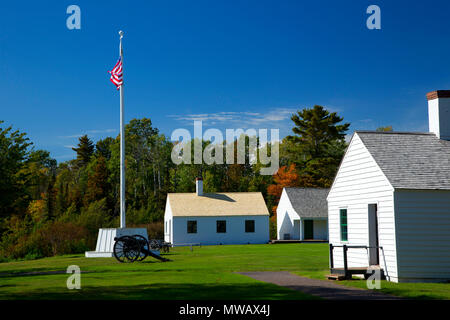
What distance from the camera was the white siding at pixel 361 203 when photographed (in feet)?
49.6

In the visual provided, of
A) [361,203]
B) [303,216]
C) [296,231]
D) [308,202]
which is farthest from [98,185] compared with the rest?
[361,203]

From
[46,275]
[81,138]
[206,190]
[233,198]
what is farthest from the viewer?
[81,138]

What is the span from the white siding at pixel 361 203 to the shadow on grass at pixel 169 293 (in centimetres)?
398

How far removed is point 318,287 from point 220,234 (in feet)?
110

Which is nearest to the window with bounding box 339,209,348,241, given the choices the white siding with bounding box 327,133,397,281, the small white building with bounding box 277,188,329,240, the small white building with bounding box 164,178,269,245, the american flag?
the white siding with bounding box 327,133,397,281

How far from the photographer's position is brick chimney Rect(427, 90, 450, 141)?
1758 cm

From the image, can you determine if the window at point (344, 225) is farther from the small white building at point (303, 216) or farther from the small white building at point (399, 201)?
the small white building at point (303, 216)

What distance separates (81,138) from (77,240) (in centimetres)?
5230

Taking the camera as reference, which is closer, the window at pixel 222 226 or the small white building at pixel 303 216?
the window at pixel 222 226

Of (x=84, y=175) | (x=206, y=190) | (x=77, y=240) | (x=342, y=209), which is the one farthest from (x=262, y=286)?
(x=84, y=175)

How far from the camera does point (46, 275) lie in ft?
57.6

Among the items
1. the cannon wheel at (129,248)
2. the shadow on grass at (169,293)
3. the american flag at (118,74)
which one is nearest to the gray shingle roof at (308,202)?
the american flag at (118,74)

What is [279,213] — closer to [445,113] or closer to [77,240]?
[77,240]

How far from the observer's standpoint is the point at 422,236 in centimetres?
1488
